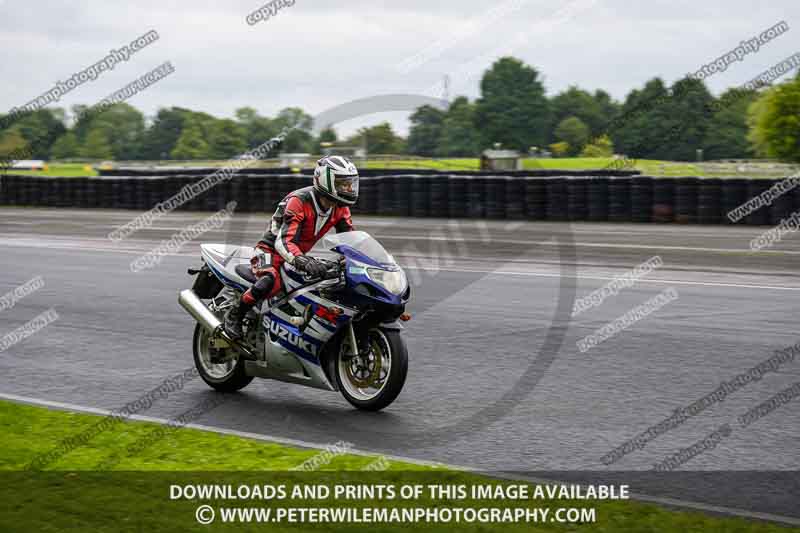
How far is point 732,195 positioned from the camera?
910 inches

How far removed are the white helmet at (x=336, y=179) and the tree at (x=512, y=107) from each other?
11959 centimetres

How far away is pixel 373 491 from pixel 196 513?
34.6 inches

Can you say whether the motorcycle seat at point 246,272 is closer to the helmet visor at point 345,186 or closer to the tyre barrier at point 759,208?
the helmet visor at point 345,186

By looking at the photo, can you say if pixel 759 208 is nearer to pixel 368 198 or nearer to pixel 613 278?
pixel 613 278

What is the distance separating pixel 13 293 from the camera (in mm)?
13727

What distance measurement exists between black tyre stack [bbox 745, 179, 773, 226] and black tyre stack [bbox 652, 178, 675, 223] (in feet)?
5.42

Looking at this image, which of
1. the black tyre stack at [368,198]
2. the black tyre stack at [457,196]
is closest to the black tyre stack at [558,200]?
the black tyre stack at [457,196]

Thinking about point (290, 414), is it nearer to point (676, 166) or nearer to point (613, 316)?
point (613, 316)

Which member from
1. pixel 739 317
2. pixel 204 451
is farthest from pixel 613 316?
pixel 204 451

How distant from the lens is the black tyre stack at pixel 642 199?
23.6 metres

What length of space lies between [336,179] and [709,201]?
690 inches

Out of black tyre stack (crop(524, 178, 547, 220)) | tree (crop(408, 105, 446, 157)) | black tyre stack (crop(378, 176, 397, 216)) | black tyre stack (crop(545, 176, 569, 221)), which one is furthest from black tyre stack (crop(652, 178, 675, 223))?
tree (crop(408, 105, 446, 157))

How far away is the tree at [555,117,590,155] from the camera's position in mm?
135500

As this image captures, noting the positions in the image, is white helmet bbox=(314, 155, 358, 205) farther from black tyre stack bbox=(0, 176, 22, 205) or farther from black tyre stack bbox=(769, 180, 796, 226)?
black tyre stack bbox=(0, 176, 22, 205)
